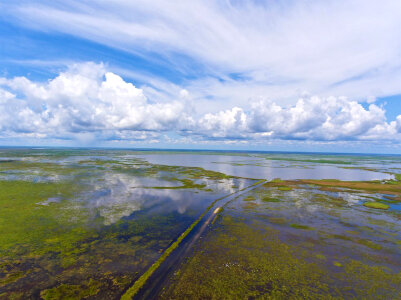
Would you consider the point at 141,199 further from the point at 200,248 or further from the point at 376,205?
the point at 376,205

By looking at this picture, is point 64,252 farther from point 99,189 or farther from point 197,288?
point 99,189

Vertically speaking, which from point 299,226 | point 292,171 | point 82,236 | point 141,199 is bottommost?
point 292,171

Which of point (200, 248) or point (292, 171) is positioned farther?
point (292, 171)

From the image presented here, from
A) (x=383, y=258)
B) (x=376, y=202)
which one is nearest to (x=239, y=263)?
(x=383, y=258)

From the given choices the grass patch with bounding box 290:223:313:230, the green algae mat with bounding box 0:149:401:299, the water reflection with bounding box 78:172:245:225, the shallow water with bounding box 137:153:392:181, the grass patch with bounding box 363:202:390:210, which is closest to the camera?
the green algae mat with bounding box 0:149:401:299

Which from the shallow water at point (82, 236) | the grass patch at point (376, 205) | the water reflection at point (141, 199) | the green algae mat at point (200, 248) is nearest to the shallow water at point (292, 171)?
the grass patch at point (376, 205)

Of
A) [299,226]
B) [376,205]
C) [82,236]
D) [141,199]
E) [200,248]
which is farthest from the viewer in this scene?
[141,199]

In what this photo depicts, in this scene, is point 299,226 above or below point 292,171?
above

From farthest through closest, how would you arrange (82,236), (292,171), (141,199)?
1. (292,171)
2. (141,199)
3. (82,236)

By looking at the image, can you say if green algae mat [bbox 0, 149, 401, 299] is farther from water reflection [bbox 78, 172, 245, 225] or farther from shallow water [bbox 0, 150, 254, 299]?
water reflection [bbox 78, 172, 245, 225]

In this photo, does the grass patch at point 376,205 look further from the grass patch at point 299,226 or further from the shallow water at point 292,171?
the shallow water at point 292,171

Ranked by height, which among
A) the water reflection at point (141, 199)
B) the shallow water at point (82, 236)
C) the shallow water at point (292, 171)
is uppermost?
the shallow water at point (82, 236)

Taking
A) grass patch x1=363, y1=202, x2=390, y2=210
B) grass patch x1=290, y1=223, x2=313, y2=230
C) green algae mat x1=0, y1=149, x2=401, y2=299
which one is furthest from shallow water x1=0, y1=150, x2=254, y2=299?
grass patch x1=363, y1=202, x2=390, y2=210

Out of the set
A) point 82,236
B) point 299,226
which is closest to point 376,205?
point 299,226
